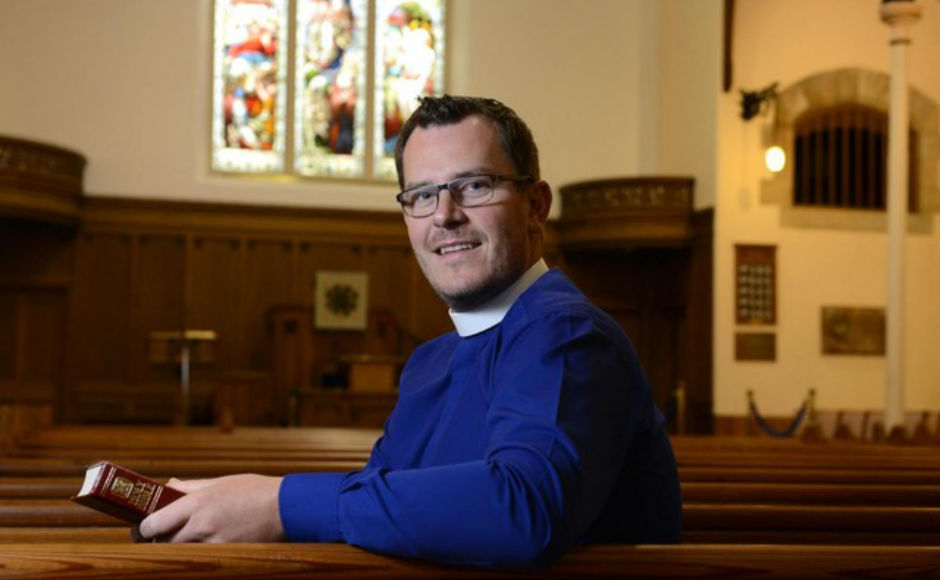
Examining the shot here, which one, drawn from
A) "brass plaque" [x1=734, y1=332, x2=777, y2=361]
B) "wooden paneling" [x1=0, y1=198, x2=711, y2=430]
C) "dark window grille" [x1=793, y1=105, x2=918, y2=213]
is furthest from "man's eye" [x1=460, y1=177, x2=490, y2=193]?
"dark window grille" [x1=793, y1=105, x2=918, y2=213]

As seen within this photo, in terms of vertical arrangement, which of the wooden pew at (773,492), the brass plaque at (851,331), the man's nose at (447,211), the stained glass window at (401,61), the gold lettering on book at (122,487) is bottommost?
the wooden pew at (773,492)

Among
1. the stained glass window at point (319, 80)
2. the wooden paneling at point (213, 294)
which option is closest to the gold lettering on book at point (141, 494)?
the wooden paneling at point (213, 294)

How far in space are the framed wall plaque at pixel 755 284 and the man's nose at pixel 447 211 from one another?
1188 centimetres

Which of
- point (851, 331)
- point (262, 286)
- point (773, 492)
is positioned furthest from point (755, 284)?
point (773, 492)

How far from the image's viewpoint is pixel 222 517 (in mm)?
1768

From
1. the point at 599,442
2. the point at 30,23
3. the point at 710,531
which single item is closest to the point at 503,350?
the point at 599,442

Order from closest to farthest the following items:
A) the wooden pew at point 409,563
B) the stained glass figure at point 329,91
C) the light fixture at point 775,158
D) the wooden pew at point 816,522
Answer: the wooden pew at point 409,563 < the wooden pew at point 816,522 < the light fixture at point 775,158 < the stained glass figure at point 329,91

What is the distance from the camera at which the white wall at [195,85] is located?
45.1 feet

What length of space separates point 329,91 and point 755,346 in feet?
21.2

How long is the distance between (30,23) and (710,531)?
12.9 meters

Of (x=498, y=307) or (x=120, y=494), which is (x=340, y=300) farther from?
(x=120, y=494)

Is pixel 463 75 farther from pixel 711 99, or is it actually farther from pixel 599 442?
pixel 599 442

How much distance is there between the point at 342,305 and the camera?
1416 cm

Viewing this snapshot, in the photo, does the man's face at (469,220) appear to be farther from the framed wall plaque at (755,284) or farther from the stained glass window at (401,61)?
the stained glass window at (401,61)
